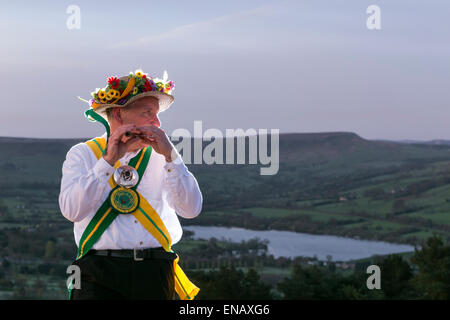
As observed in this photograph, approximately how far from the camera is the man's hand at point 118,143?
4.93 metres

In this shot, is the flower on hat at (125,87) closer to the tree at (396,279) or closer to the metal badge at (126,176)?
the metal badge at (126,176)

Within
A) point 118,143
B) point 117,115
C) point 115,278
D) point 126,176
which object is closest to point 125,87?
point 117,115

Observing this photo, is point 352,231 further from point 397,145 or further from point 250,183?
point 397,145

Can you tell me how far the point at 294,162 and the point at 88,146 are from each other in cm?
8018

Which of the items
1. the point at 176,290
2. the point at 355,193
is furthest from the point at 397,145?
the point at 176,290

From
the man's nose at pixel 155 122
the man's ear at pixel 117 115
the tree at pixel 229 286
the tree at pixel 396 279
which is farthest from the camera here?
the tree at pixel 396 279

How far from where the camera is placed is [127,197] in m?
5.11

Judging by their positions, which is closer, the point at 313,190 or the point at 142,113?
the point at 142,113

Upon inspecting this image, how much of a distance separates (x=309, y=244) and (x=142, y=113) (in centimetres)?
6183

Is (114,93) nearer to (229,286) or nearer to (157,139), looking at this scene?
(157,139)

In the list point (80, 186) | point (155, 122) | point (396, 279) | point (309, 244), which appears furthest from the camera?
point (309, 244)

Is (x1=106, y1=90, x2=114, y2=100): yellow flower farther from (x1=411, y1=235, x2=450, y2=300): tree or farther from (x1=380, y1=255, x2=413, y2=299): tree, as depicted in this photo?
(x1=380, y1=255, x2=413, y2=299): tree

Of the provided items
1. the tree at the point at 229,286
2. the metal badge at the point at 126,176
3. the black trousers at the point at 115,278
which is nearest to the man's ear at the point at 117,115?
the metal badge at the point at 126,176

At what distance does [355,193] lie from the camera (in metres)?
82.0
